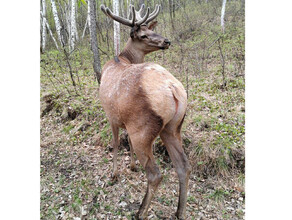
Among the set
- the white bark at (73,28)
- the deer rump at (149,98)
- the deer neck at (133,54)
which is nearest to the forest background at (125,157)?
the deer rump at (149,98)

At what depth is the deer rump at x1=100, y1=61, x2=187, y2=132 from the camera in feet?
7.14

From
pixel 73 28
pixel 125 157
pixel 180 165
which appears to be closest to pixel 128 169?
pixel 125 157

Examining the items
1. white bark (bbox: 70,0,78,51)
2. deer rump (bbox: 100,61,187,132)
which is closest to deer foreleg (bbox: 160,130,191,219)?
deer rump (bbox: 100,61,187,132)

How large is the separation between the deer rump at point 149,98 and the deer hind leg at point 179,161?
0.18m

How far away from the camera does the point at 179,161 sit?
2.58m

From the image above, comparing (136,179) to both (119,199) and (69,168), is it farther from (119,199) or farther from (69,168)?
(69,168)

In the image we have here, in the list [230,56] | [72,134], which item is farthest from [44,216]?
[230,56]

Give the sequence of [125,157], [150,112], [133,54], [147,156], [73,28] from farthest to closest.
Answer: [73,28], [125,157], [133,54], [147,156], [150,112]

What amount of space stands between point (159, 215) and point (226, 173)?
1442 mm

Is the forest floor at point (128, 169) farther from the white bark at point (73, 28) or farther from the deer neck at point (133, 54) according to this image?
the white bark at point (73, 28)

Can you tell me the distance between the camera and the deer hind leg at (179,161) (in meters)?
2.55

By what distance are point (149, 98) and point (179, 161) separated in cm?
104

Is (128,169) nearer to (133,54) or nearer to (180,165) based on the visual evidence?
(180,165)

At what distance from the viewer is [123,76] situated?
266 cm
